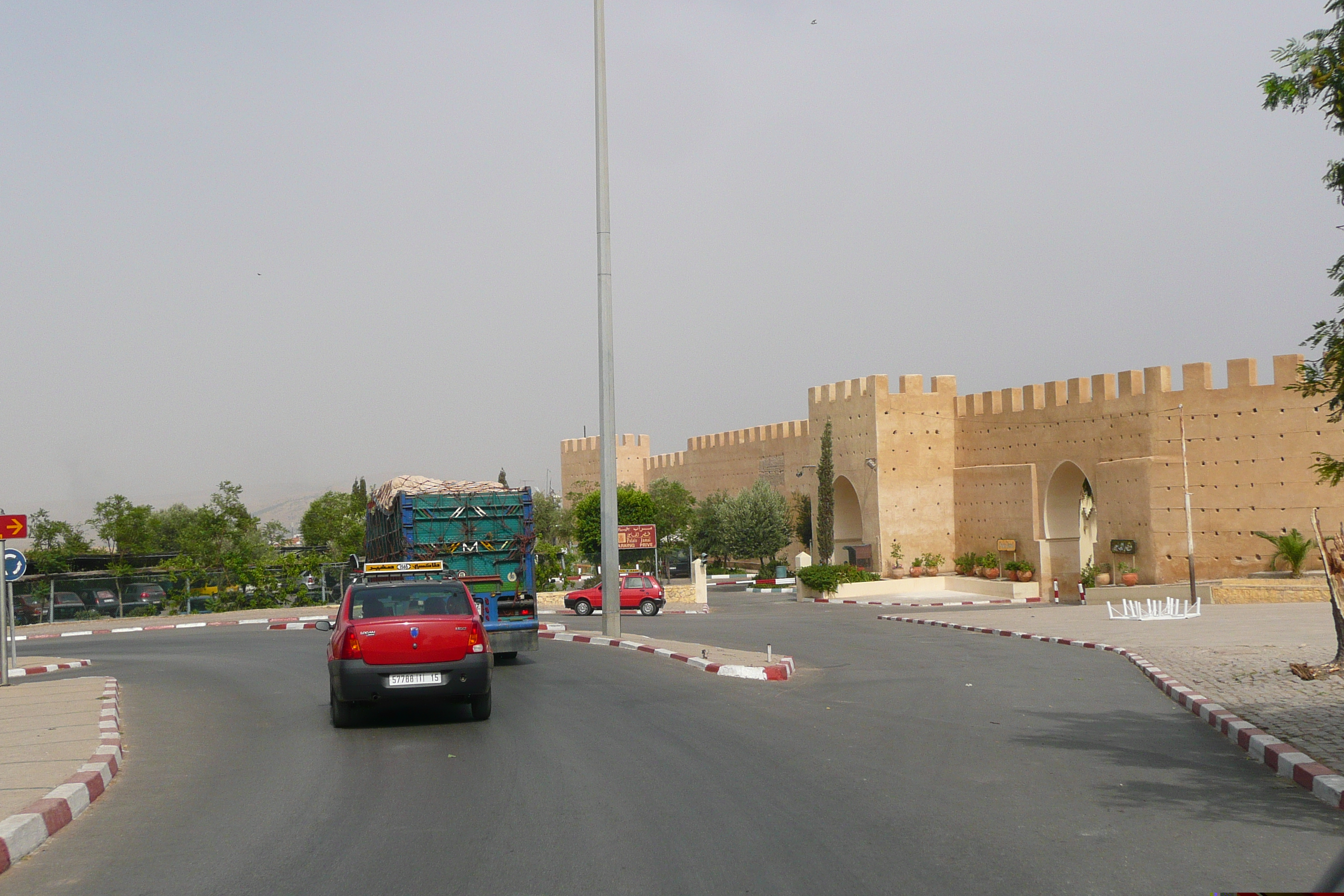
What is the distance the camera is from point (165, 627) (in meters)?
34.8

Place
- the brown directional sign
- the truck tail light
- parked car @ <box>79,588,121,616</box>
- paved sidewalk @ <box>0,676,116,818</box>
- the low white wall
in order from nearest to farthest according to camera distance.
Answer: paved sidewalk @ <box>0,676,116,818</box> < the truck tail light < parked car @ <box>79,588,121,616</box> < the low white wall < the brown directional sign

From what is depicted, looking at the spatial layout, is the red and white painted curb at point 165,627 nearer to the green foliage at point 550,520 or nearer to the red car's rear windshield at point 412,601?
the red car's rear windshield at point 412,601

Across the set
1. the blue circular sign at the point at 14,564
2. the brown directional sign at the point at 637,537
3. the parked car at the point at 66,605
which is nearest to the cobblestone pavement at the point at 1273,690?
the blue circular sign at the point at 14,564

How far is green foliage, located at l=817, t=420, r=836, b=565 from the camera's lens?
54844mm

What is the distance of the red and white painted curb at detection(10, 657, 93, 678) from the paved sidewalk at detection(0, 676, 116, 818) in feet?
11.1

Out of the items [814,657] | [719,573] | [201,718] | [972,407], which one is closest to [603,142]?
[814,657]

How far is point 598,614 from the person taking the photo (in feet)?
121

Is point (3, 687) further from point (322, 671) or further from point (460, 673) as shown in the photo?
point (460, 673)

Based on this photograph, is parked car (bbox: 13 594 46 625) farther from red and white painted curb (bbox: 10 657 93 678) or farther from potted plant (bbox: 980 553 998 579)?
potted plant (bbox: 980 553 998 579)

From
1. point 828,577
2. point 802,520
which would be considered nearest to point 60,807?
point 828,577

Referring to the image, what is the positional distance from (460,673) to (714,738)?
8.74 ft

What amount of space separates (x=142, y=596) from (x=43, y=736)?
3127 centimetres

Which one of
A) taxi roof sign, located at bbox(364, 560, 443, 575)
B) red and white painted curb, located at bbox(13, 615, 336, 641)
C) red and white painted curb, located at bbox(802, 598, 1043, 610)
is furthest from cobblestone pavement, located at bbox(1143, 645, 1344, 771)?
red and white painted curb, located at bbox(13, 615, 336, 641)

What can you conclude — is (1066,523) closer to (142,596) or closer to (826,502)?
(826,502)
